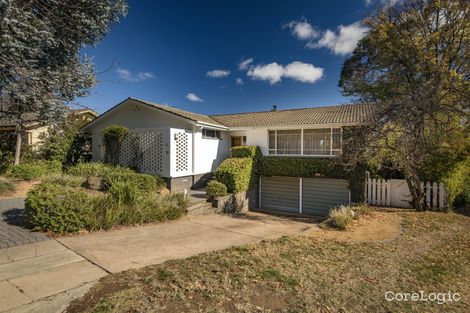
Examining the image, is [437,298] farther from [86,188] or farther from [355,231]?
[86,188]

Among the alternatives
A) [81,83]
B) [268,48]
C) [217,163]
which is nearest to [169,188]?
[217,163]

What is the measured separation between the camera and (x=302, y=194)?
16.2 metres

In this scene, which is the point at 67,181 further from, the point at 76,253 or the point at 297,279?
the point at 297,279

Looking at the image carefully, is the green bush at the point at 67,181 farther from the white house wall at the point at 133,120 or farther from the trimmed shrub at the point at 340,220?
the trimmed shrub at the point at 340,220

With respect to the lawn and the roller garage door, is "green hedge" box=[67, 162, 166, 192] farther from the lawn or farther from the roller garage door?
the roller garage door

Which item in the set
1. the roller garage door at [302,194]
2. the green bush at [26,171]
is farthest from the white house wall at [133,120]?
the roller garage door at [302,194]

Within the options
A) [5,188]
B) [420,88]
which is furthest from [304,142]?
[5,188]

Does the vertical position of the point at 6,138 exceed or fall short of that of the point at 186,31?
it falls short

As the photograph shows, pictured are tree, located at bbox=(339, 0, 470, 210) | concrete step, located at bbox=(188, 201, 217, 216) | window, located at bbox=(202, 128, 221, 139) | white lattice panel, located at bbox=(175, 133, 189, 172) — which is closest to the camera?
tree, located at bbox=(339, 0, 470, 210)

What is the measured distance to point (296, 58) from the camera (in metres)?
16.1

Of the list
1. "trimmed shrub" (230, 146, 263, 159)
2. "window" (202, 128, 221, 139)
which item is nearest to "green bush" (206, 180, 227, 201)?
"trimmed shrub" (230, 146, 263, 159)

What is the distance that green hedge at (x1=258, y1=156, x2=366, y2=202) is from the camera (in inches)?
527

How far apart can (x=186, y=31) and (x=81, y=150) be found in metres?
10.1

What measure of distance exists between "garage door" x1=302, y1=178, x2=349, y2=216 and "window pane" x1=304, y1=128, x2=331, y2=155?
5.65 feet
